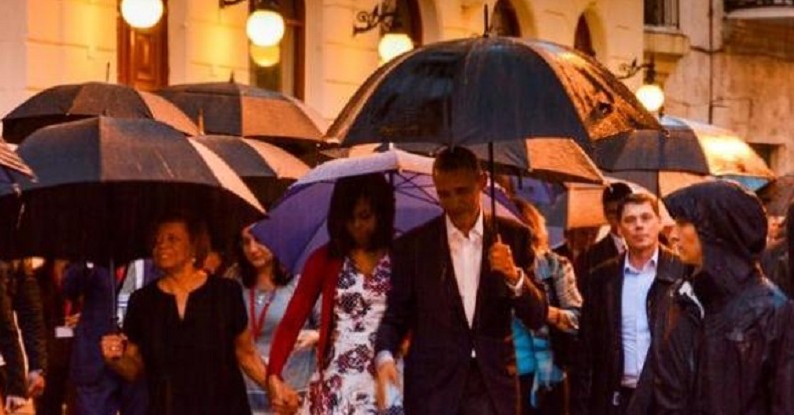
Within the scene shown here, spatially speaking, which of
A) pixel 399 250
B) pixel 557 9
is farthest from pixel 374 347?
pixel 557 9

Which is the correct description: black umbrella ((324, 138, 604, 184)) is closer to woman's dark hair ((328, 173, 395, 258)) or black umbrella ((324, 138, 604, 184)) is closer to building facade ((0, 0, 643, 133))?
woman's dark hair ((328, 173, 395, 258))

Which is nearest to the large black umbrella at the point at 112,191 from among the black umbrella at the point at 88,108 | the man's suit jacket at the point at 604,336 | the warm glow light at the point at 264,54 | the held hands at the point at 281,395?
the held hands at the point at 281,395

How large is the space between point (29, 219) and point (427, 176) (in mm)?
2044

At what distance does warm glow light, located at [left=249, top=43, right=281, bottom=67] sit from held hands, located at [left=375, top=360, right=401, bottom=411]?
12387 mm

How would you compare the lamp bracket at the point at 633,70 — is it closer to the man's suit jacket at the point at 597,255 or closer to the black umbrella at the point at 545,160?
the man's suit jacket at the point at 597,255

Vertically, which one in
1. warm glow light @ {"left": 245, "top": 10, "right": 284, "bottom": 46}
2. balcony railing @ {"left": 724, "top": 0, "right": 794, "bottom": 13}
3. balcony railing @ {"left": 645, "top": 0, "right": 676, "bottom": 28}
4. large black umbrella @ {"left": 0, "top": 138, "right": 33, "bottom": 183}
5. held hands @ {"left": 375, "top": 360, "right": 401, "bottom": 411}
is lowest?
held hands @ {"left": 375, "top": 360, "right": 401, "bottom": 411}

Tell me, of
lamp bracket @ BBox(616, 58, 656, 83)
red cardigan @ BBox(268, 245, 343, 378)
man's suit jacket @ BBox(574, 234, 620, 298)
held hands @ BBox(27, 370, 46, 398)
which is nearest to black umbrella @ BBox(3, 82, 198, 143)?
held hands @ BBox(27, 370, 46, 398)

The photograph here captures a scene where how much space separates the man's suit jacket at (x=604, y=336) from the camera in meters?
12.2

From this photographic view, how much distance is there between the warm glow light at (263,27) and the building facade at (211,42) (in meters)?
0.51

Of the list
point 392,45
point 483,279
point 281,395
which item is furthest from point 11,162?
point 392,45

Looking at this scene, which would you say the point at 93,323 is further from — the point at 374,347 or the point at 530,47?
the point at 530,47

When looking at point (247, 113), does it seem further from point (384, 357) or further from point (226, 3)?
point (226, 3)

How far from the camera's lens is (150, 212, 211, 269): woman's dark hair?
36.1ft

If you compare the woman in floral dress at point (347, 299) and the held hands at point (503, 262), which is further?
the woman in floral dress at point (347, 299)
